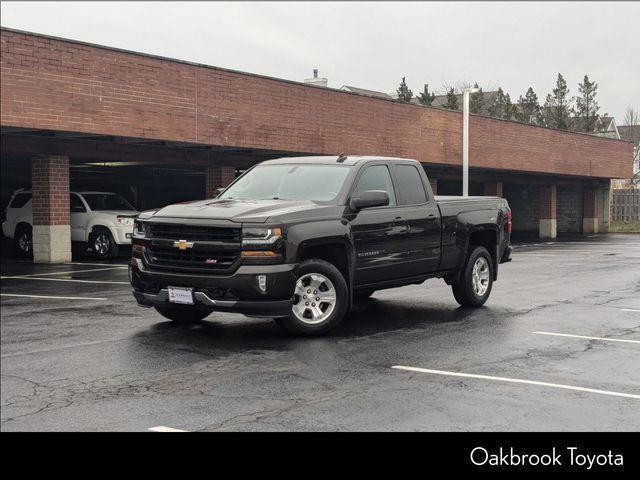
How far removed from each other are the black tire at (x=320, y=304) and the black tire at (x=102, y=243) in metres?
13.7

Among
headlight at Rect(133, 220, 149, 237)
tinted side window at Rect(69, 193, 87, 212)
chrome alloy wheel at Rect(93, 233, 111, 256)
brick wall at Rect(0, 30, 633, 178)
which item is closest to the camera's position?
headlight at Rect(133, 220, 149, 237)

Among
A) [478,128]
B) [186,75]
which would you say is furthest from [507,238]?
[478,128]

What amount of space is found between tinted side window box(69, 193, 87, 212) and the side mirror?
14.3 m

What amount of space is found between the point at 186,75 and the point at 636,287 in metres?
12.1

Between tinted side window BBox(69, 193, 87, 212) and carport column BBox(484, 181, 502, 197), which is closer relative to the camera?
tinted side window BBox(69, 193, 87, 212)

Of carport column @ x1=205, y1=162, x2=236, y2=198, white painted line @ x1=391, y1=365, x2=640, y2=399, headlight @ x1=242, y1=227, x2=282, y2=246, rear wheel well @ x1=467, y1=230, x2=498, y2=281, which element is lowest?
white painted line @ x1=391, y1=365, x2=640, y2=399

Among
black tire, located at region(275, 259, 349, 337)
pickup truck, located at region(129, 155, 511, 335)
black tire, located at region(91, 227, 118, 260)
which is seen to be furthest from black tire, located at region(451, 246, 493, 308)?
black tire, located at region(91, 227, 118, 260)

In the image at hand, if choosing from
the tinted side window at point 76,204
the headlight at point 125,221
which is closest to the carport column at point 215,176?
the headlight at point 125,221

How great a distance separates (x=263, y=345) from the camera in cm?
880

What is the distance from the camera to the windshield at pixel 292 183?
10.0 m

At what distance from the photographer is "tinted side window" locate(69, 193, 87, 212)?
22377 millimetres

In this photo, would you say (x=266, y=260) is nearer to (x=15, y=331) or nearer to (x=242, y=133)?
(x=15, y=331)

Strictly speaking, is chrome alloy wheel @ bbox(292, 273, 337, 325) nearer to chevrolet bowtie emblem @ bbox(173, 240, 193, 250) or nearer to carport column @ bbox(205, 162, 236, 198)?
chevrolet bowtie emblem @ bbox(173, 240, 193, 250)

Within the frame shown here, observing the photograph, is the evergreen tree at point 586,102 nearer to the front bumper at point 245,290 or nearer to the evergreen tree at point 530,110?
the evergreen tree at point 530,110
